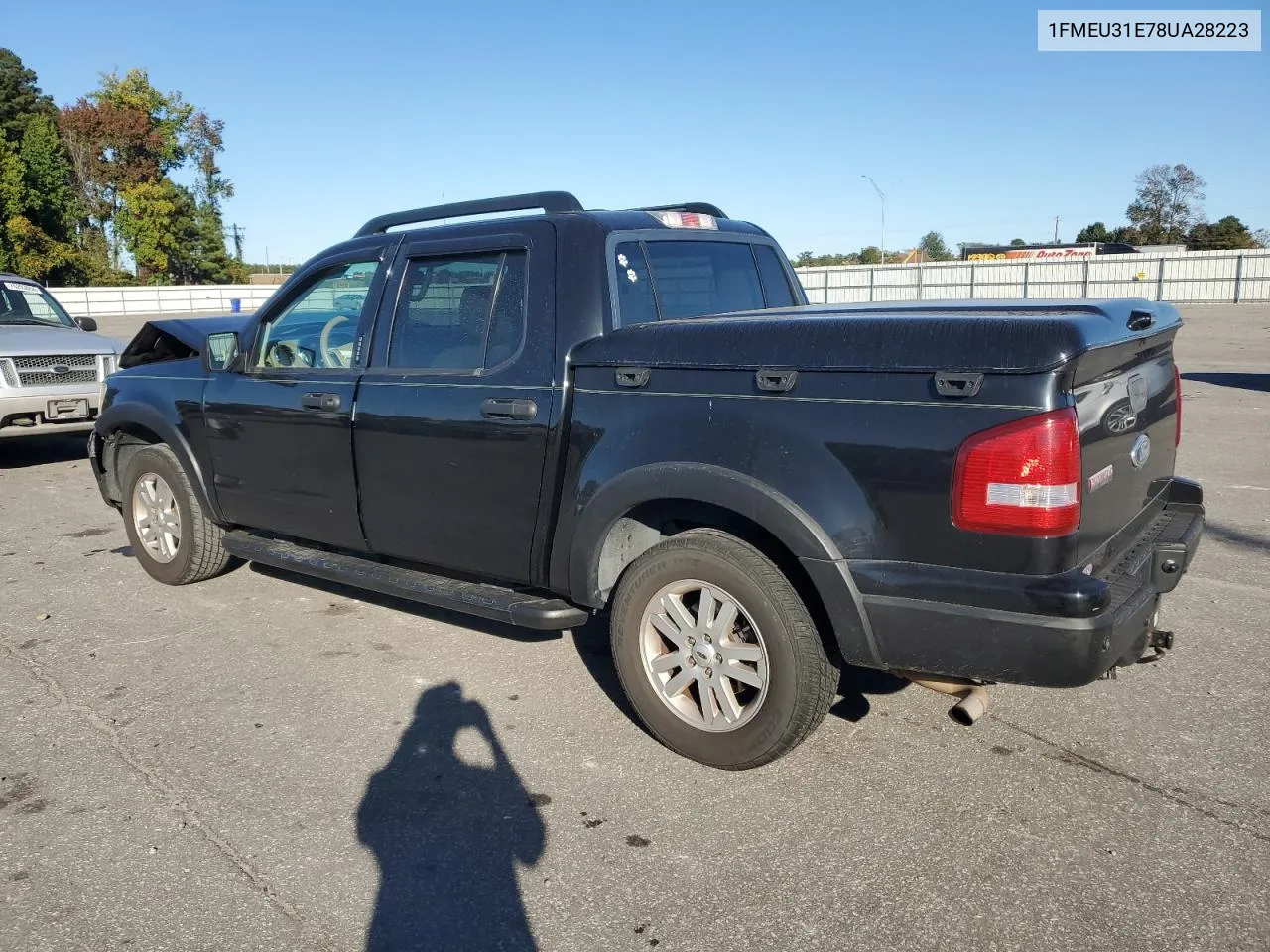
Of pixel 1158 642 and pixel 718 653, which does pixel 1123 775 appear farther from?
pixel 718 653

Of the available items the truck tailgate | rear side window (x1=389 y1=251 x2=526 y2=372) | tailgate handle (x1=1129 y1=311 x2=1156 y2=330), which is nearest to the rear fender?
the truck tailgate

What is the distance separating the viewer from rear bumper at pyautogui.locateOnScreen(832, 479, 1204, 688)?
2.82 meters

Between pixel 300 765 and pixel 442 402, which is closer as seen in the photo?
pixel 300 765

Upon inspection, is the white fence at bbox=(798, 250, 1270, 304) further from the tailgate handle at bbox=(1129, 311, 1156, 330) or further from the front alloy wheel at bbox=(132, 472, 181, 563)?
the tailgate handle at bbox=(1129, 311, 1156, 330)

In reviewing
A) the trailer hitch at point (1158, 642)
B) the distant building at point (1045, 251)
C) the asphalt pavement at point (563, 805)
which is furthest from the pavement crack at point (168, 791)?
the distant building at point (1045, 251)

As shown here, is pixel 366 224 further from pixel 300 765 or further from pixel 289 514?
pixel 300 765

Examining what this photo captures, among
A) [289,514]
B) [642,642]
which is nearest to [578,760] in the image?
[642,642]

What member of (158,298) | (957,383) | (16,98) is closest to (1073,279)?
(957,383)

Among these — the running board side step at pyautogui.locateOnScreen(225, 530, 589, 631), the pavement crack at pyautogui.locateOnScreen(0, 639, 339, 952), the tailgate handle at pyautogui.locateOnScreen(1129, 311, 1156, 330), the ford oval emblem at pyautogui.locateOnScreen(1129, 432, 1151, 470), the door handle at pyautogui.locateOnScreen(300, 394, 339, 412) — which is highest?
the tailgate handle at pyautogui.locateOnScreen(1129, 311, 1156, 330)

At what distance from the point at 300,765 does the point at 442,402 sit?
4.87ft

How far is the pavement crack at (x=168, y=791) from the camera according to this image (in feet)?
9.34

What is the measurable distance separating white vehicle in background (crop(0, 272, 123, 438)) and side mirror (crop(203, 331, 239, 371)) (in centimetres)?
525

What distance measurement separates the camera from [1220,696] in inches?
160

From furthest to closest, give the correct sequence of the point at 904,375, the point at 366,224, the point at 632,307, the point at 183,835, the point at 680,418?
the point at 366,224 < the point at 632,307 < the point at 680,418 < the point at 183,835 < the point at 904,375
